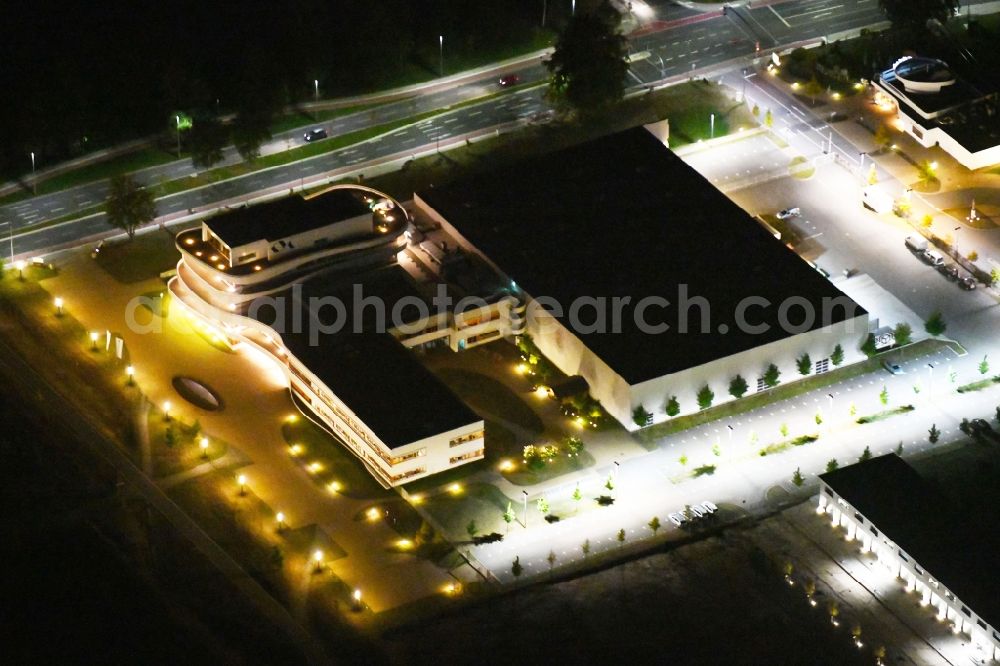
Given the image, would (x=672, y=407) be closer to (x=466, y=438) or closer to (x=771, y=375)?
(x=771, y=375)

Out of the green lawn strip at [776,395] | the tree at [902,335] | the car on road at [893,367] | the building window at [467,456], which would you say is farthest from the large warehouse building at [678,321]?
the building window at [467,456]

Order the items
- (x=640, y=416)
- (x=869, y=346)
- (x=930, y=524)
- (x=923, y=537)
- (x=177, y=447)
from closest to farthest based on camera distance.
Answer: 1. (x=923, y=537)
2. (x=930, y=524)
3. (x=177, y=447)
4. (x=640, y=416)
5. (x=869, y=346)

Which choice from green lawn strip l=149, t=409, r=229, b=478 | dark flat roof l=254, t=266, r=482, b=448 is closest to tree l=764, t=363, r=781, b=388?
dark flat roof l=254, t=266, r=482, b=448

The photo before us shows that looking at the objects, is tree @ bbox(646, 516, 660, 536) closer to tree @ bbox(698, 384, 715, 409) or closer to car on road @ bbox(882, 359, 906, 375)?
tree @ bbox(698, 384, 715, 409)

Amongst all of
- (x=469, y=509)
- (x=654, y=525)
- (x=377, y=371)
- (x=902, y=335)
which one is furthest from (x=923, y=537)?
(x=377, y=371)

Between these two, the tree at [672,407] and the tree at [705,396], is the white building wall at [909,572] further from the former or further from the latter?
the tree at [672,407]

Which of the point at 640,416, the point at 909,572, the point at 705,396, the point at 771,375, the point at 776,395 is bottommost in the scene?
the point at 776,395

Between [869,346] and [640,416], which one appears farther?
[869,346]

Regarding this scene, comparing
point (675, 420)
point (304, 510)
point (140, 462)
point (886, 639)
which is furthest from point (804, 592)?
point (140, 462)
